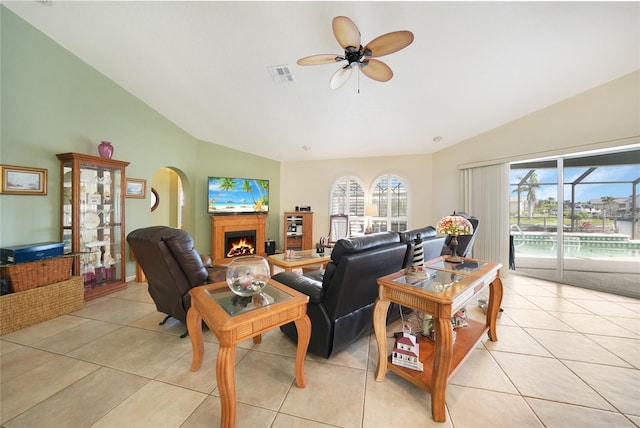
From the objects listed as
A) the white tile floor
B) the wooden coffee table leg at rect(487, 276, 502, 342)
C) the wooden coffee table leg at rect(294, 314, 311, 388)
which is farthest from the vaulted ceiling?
the white tile floor

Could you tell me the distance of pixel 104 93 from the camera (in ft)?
10.9

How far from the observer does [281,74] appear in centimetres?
307

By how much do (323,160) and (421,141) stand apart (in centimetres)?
250

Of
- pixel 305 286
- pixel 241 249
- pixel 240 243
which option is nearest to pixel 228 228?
pixel 240 243

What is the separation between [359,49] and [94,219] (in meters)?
3.96

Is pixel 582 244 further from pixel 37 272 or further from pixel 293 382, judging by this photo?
pixel 37 272

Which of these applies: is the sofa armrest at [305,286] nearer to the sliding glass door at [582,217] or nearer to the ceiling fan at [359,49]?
the ceiling fan at [359,49]

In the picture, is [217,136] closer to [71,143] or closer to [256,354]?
[71,143]

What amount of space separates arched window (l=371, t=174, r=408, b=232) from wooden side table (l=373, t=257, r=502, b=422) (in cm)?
365

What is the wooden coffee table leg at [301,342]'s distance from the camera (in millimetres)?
1516

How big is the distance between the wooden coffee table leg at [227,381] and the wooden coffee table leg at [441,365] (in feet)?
3.70

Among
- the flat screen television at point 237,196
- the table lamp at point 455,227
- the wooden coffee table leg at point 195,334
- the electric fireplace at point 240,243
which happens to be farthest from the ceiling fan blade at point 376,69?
the electric fireplace at point 240,243

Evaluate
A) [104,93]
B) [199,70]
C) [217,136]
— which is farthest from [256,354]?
[217,136]

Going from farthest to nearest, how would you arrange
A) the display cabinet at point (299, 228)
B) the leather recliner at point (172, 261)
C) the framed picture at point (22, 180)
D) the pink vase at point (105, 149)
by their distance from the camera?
the display cabinet at point (299, 228) → the pink vase at point (105, 149) → the framed picture at point (22, 180) → the leather recliner at point (172, 261)
